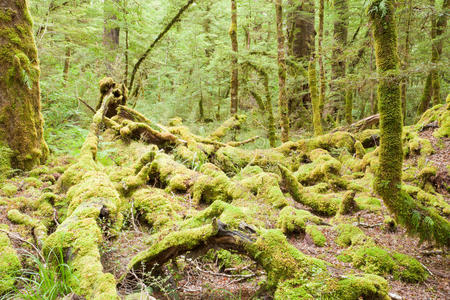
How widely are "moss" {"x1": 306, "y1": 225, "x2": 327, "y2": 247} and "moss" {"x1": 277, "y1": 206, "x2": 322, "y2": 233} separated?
10 centimetres

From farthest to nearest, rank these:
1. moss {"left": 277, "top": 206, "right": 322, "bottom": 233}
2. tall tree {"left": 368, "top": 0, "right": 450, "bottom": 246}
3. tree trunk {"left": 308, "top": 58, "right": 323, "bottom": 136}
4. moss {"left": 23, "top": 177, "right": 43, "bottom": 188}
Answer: tree trunk {"left": 308, "top": 58, "right": 323, "bottom": 136} → moss {"left": 23, "top": 177, "right": 43, "bottom": 188} → moss {"left": 277, "top": 206, "right": 322, "bottom": 233} → tall tree {"left": 368, "top": 0, "right": 450, "bottom": 246}

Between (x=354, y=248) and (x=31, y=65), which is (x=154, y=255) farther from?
(x=31, y=65)

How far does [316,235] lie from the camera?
4.22 metres

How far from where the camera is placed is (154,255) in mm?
2846

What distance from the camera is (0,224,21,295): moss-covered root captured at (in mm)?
2582

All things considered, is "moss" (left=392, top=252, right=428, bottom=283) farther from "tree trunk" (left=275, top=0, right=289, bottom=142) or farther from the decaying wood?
the decaying wood

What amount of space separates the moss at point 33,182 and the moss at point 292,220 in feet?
15.4

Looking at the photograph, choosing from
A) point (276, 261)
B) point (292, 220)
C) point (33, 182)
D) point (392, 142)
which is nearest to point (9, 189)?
point (33, 182)

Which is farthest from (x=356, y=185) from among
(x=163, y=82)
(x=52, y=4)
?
(x=163, y=82)

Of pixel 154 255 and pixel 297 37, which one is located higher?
pixel 297 37

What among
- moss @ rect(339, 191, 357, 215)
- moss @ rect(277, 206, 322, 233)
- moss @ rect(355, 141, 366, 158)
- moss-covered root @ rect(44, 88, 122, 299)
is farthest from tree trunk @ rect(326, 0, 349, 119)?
moss-covered root @ rect(44, 88, 122, 299)

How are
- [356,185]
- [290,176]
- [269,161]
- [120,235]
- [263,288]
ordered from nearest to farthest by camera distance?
1. [263,288]
2. [120,235]
3. [290,176]
4. [356,185]
5. [269,161]

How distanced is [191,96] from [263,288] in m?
13.4

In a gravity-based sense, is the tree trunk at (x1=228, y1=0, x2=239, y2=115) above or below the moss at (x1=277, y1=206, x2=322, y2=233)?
above
